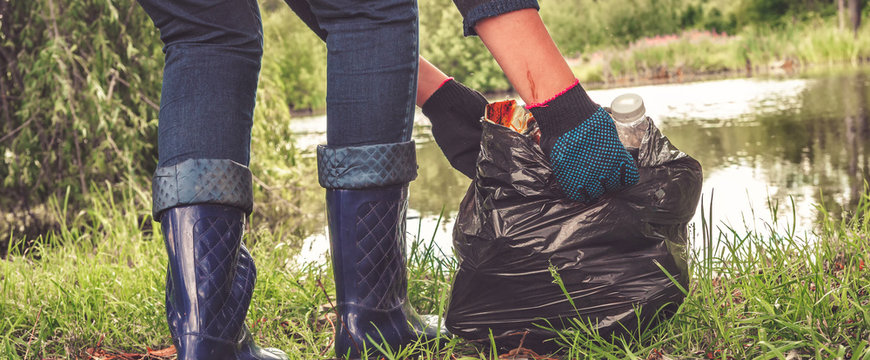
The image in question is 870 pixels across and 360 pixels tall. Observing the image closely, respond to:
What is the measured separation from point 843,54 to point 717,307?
30.7 ft

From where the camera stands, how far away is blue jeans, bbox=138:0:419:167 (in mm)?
1196

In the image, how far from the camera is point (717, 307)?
1366mm

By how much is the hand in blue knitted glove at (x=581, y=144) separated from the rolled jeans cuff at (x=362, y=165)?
0.25 meters

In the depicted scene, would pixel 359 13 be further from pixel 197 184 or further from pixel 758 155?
pixel 758 155

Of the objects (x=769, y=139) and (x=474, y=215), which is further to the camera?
(x=769, y=139)

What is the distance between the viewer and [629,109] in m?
1.42

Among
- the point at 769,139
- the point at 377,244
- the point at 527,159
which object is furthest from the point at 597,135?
the point at 769,139

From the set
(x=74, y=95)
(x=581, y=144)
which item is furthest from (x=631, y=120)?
(x=74, y=95)

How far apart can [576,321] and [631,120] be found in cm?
42

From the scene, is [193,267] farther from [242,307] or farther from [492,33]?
[492,33]

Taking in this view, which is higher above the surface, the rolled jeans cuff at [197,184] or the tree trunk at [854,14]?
the tree trunk at [854,14]

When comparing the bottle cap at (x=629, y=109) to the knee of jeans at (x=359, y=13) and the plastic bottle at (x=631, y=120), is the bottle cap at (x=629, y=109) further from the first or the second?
the knee of jeans at (x=359, y=13)

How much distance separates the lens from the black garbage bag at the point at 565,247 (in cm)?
127

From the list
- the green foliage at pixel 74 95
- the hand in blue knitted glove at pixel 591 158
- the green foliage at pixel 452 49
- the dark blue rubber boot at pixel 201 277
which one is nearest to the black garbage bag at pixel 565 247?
the hand in blue knitted glove at pixel 591 158
